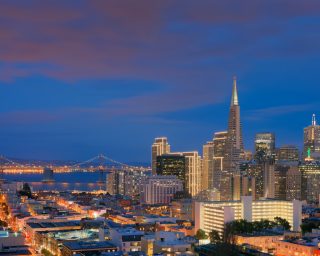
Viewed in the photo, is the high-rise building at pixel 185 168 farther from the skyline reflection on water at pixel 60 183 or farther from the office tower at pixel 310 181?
the skyline reflection on water at pixel 60 183

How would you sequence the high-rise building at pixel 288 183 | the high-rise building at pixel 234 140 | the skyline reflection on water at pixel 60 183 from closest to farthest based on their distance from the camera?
the high-rise building at pixel 288 183 → the high-rise building at pixel 234 140 → the skyline reflection on water at pixel 60 183

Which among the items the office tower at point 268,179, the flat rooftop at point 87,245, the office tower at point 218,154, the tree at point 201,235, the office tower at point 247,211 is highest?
the office tower at point 218,154

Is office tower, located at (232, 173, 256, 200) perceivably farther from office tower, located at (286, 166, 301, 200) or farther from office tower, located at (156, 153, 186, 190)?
office tower, located at (156, 153, 186, 190)

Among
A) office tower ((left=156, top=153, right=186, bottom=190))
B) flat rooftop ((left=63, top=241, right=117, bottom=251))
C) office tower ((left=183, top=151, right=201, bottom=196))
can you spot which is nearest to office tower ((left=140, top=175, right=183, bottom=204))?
office tower ((left=156, top=153, right=186, bottom=190))

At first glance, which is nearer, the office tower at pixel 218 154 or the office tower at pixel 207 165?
the office tower at pixel 218 154

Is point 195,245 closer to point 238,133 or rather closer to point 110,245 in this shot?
point 110,245

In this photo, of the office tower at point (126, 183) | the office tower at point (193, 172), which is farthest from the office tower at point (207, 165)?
the office tower at point (126, 183)
